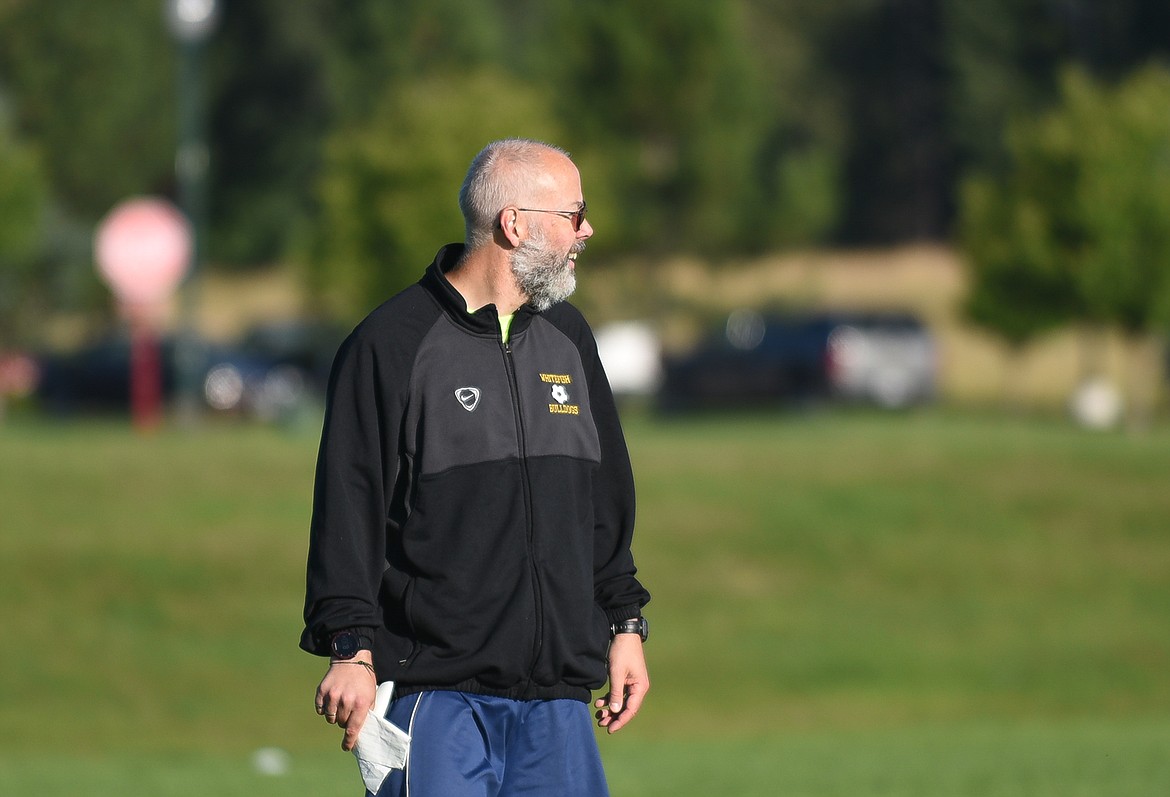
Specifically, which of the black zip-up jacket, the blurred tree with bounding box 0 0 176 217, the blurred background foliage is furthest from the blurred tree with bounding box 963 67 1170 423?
the blurred tree with bounding box 0 0 176 217

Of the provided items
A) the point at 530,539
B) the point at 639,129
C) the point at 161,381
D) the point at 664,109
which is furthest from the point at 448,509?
the point at 639,129

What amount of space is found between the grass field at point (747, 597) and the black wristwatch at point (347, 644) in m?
10.7

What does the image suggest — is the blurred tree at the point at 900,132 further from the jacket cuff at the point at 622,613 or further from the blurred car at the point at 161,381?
the jacket cuff at the point at 622,613

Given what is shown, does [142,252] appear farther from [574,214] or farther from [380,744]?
[380,744]

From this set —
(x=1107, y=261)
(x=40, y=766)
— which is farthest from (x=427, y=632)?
(x=1107, y=261)

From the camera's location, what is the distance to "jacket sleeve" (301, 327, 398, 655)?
4.54m

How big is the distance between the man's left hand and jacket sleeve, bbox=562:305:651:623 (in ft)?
0.21

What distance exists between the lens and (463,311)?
4734mm

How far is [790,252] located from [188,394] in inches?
1317

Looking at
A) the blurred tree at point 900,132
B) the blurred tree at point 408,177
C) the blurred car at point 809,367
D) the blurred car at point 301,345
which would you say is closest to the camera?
the blurred car at point 809,367

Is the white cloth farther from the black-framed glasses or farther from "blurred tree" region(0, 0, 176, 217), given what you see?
"blurred tree" region(0, 0, 176, 217)

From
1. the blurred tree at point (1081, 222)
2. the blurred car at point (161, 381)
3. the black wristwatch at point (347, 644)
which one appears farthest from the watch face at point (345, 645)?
the blurred car at point (161, 381)

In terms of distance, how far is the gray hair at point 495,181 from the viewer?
4.77 m

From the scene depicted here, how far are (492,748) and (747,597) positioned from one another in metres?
18.7
